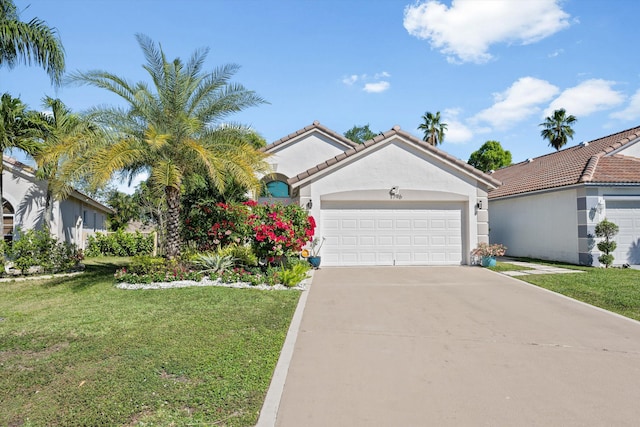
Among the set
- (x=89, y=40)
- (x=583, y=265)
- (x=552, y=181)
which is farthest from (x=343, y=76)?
(x=583, y=265)

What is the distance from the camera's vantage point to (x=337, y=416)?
3.66 m

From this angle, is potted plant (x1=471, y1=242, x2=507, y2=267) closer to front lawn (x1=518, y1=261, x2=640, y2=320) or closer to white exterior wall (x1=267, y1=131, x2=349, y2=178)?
front lawn (x1=518, y1=261, x2=640, y2=320)

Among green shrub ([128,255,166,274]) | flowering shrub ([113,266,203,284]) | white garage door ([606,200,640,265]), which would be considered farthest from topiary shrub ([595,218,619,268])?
green shrub ([128,255,166,274])

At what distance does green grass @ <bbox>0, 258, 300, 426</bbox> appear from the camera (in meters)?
3.68

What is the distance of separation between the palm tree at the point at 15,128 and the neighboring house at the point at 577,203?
19.4 meters

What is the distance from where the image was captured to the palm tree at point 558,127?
35.2 metres

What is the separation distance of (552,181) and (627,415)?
14.4m

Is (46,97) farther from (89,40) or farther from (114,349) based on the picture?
(114,349)

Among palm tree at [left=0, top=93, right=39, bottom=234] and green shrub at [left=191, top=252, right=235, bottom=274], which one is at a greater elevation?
palm tree at [left=0, top=93, right=39, bottom=234]

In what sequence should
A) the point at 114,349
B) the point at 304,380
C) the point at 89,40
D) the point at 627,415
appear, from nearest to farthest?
the point at 627,415 → the point at 304,380 → the point at 114,349 → the point at 89,40

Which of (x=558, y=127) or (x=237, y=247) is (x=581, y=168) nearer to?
(x=237, y=247)

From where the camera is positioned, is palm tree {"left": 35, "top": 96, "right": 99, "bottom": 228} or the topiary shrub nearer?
palm tree {"left": 35, "top": 96, "right": 99, "bottom": 228}

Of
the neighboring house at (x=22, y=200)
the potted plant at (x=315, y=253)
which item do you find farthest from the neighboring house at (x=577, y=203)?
the neighboring house at (x=22, y=200)

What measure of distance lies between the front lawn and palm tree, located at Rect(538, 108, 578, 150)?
26.7 metres
